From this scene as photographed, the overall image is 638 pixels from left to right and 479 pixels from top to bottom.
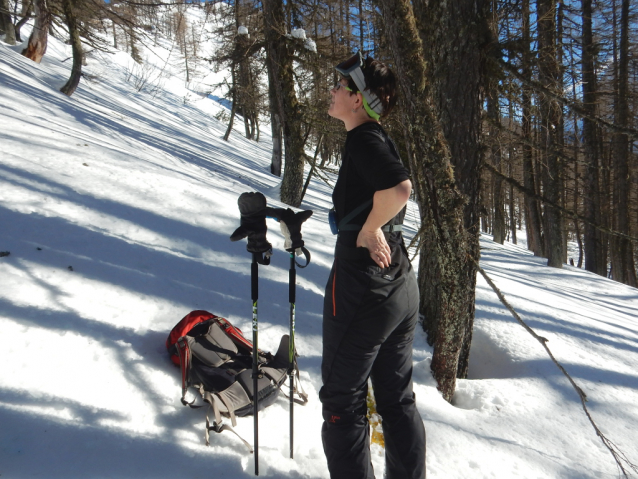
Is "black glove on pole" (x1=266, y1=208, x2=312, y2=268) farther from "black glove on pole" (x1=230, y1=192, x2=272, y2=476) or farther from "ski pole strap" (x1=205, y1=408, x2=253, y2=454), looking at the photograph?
"ski pole strap" (x1=205, y1=408, x2=253, y2=454)

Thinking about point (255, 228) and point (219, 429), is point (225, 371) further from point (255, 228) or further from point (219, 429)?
point (255, 228)

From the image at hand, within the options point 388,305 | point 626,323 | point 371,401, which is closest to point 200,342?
point 371,401

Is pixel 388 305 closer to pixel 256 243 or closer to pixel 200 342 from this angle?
pixel 256 243

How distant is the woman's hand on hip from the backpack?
1.05m

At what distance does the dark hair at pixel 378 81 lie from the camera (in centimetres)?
174

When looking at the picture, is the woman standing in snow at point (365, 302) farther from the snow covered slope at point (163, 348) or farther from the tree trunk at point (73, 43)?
the tree trunk at point (73, 43)

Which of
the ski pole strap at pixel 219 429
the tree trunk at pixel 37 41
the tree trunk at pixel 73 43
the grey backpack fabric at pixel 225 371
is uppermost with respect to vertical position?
the tree trunk at pixel 37 41

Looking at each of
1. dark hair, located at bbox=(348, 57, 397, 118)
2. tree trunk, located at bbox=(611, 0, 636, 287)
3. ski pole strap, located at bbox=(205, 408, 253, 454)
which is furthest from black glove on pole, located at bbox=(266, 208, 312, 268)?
tree trunk, located at bbox=(611, 0, 636, 287)

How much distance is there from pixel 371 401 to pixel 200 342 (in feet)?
4.41

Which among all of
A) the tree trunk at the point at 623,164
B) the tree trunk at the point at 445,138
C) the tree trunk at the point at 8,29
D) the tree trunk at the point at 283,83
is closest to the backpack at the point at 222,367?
the tree trunk at the point at 445,138

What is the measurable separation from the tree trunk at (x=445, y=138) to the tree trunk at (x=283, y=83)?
5.18m

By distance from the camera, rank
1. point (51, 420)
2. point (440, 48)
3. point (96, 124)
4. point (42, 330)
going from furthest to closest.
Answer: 1. point (96, 124)
2. point (440, 48)
3. point (42, 330)
4. point (51, 420)

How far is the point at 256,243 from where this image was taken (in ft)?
6.84

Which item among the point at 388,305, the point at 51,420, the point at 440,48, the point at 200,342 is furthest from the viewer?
the point at 440,48
